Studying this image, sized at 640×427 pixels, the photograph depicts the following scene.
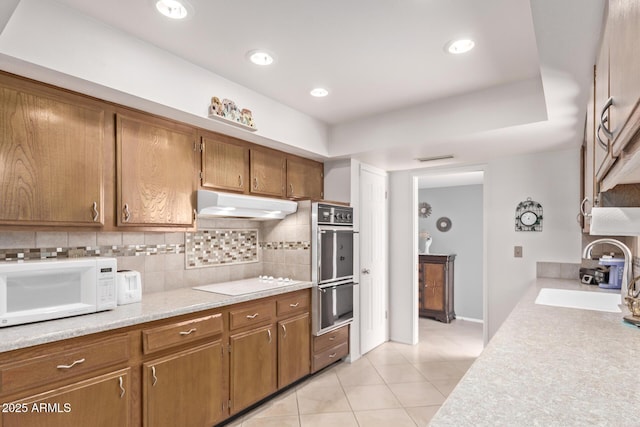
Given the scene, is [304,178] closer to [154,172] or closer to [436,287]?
[154,172]

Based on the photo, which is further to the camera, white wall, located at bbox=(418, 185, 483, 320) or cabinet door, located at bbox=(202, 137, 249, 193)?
white wall, located at bbox=(418, 185, 483, 320)

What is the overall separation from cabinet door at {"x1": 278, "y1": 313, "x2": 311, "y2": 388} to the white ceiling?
70.2 inches

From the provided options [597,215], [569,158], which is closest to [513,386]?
[597,215]

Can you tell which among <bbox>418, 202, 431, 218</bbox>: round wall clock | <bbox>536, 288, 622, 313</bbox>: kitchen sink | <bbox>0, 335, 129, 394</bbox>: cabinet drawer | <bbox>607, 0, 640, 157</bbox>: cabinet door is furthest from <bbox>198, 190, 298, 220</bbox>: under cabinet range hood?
<bbox>418, 202, 431, 218</bbox>: round wall clock

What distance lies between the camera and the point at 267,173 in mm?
3082

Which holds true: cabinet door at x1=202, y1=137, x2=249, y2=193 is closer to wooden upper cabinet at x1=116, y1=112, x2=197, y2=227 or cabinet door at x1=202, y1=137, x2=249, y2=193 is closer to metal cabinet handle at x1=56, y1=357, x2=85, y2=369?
wooden upper cabinet at x1=116, y1=112, x2=197, y2=227

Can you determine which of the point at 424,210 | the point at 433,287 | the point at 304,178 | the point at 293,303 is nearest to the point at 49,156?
the point at 293,303

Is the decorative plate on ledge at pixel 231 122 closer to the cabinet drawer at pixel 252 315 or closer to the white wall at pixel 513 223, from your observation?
the cabinet drawer at pixel 252 315

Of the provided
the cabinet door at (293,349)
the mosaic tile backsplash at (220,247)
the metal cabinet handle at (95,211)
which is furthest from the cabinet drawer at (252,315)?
the metal cabinet handle at (95,211)

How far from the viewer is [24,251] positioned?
1957mm

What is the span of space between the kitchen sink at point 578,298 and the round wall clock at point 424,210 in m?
3.29

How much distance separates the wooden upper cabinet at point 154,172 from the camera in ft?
7.00

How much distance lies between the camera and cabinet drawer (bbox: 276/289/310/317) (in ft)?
9.23

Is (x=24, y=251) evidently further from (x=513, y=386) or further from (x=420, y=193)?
(x=420, y=193)
